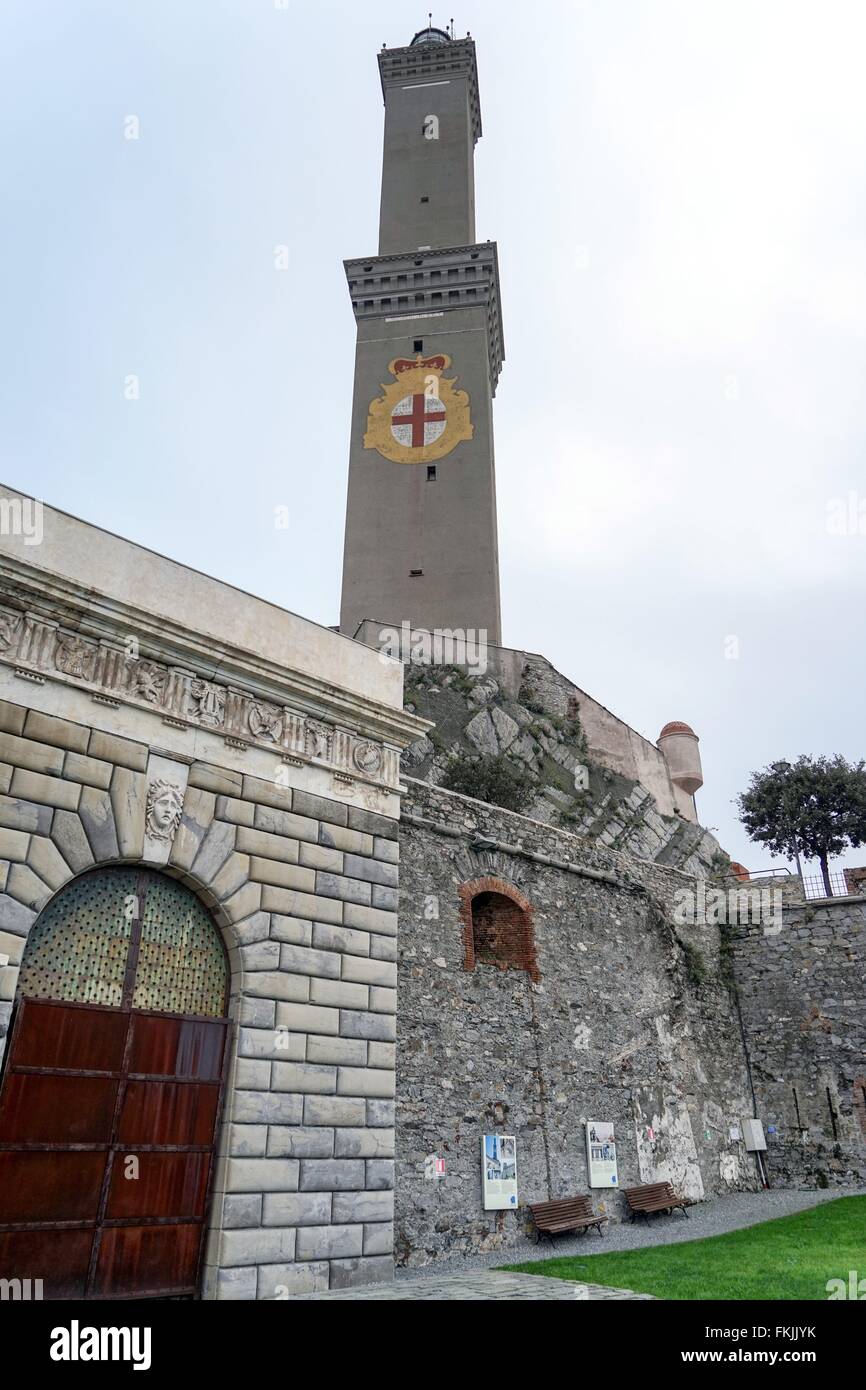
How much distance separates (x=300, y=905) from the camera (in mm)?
9633

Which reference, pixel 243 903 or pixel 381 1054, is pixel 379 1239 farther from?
pixel 243 903

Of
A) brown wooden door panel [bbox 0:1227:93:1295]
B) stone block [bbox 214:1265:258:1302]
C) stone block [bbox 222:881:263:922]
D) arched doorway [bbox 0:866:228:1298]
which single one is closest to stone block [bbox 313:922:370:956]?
stone block [bbox 222:881:263:922]

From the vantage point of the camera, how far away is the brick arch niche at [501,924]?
45.7ft

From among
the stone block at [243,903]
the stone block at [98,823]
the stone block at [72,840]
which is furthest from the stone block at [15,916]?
the stone block at [243,903]

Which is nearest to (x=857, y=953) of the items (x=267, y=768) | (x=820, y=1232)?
(x=820, y=1232)

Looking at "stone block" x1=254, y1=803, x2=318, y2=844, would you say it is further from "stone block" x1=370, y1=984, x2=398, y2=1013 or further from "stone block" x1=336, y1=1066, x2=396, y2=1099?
"stone block" x1=336, y1=1066, x2=396, y2=1099

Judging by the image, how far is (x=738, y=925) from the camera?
19250 mm

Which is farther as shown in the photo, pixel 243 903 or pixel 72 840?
pixel 243 903

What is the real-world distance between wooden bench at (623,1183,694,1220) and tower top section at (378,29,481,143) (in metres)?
39.2

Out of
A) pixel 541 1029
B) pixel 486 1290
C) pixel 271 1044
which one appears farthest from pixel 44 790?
pixel 541 1029

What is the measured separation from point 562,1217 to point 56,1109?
25.9 feet

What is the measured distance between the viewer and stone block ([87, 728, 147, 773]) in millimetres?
8570
